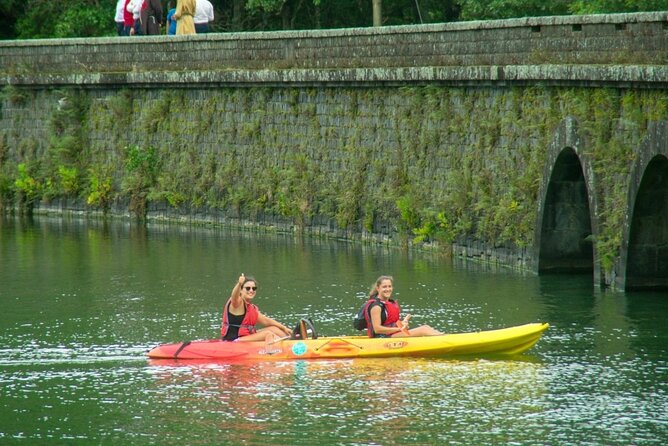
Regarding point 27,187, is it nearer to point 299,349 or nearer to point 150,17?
point 150,17

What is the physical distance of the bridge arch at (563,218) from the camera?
2233 centimetres

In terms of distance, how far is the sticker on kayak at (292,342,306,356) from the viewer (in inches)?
674

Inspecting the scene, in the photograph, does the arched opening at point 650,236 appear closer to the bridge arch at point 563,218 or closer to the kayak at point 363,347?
the bridge arch at point 563,218

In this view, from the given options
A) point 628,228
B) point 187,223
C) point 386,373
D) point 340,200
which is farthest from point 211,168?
point 386,373

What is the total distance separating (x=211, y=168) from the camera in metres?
31.6

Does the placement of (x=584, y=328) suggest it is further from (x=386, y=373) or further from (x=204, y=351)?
(x=204, y=351)

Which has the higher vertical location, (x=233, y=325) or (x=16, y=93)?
(x=16, y=93)

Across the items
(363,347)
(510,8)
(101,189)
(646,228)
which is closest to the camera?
(363,347)

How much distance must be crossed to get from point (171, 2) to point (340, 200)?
1445 centimetres

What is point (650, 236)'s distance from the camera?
2034cm

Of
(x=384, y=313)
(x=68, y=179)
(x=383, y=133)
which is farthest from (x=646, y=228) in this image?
(x=68, y=179)

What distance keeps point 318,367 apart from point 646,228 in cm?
576

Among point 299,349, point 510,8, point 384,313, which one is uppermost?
point 510,8

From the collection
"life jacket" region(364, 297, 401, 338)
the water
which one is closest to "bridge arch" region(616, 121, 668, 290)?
the water
